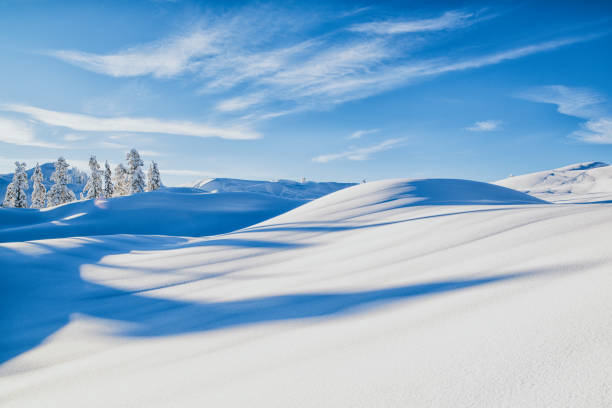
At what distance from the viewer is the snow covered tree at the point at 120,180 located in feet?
118

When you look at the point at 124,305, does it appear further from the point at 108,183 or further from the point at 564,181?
the point at 564,181

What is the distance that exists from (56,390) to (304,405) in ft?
5.89

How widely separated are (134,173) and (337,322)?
37.5 m

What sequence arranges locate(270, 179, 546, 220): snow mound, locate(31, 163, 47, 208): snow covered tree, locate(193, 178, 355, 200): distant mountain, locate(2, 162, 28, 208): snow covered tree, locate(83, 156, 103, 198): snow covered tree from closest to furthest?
1. locate(270, 179, 546, 220): snow mound
2. locate(2, 162, 28, 208): snow covered tree
3. locate(83, 156, 103, 198): snow covered tree
4. locate(31, 163, 47, 208): snow covered tree
5. locate(193, 178, 355, 200): distant mountain

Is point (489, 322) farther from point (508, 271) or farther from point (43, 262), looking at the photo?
point (43, 262)

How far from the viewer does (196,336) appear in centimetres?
Result: 267

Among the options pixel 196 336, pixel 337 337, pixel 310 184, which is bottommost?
pixel 196 336

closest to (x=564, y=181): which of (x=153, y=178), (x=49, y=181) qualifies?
(x=153, y=178)

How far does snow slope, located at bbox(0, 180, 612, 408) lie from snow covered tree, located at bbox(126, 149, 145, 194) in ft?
106

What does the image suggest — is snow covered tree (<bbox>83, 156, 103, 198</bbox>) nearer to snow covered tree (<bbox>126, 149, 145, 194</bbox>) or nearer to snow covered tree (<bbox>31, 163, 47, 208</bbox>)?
snow covered tree (<bbox>126, 149, 145, 194</bbox>)

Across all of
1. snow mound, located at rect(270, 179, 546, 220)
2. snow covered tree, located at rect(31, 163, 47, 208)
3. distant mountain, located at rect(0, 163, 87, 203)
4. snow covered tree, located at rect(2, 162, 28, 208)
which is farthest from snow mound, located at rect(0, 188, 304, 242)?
distant mountain, located at rect(0, 163, 87, 203)

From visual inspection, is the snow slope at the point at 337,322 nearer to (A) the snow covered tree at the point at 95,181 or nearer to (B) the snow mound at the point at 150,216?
(B) the snow mound at the point at 150,216

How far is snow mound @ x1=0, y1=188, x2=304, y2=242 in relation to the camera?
13.6 m

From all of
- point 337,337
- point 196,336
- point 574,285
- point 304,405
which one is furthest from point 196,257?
point 574,285
